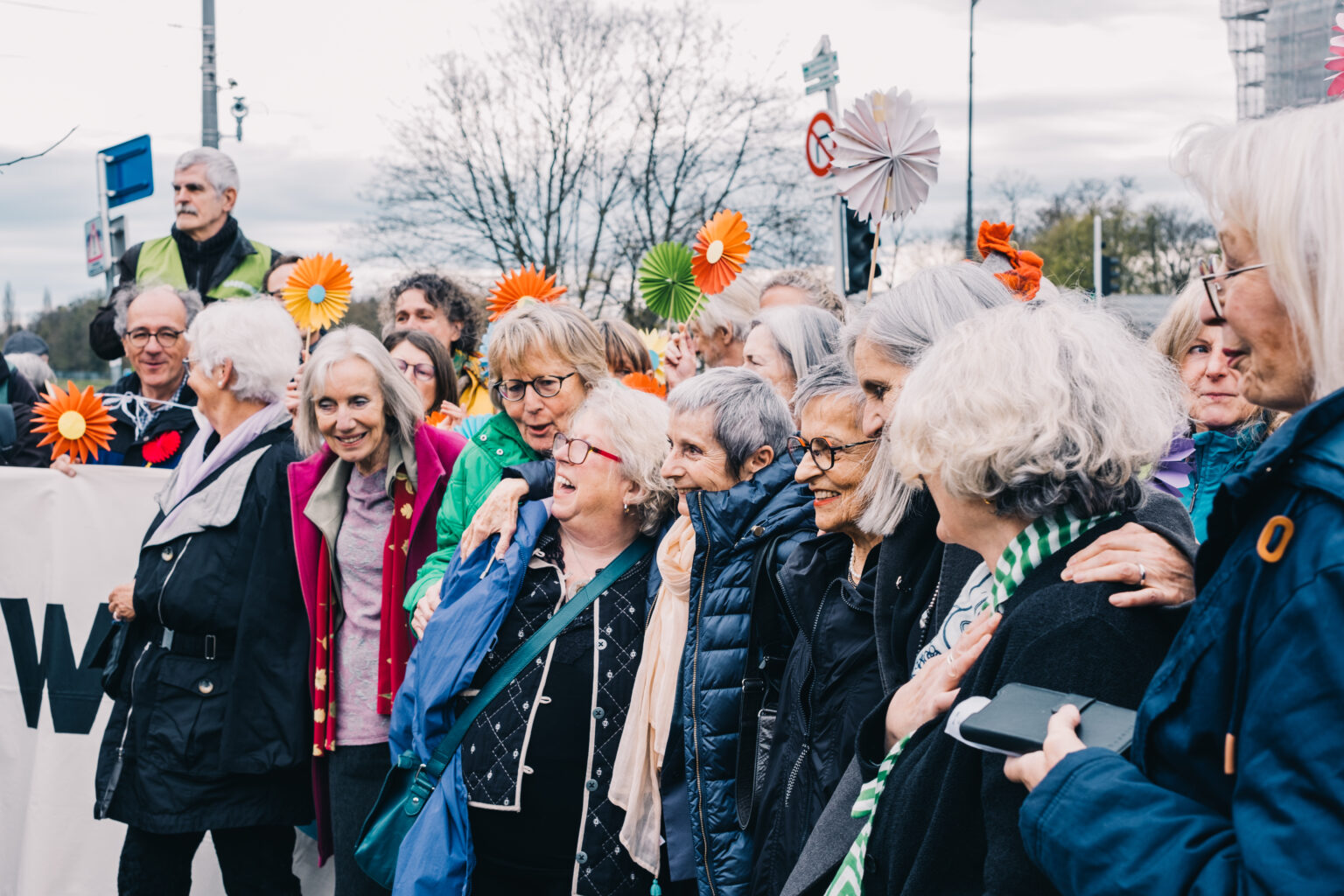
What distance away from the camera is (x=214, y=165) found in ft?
19.2

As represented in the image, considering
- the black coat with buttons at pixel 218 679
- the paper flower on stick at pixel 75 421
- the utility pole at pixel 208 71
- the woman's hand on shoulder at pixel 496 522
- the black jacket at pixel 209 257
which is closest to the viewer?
the woman's hand on shoulder at pixel 496 522

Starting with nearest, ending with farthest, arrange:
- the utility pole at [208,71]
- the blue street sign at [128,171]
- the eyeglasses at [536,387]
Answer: the eyeglasses at [536,387] → the blue street sign at [128,171] → the utility pole at [208,71]

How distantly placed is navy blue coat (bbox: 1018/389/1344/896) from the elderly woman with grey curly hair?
209 millimetres

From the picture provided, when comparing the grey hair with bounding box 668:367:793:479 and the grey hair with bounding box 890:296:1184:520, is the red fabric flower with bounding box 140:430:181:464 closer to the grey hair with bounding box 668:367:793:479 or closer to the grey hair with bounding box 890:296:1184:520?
the grey hair with bounding box 668:367:793:479

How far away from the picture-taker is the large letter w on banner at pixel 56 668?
4.51 metres

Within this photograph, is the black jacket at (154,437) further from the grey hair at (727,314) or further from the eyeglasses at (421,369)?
the grey hair at (727,314)

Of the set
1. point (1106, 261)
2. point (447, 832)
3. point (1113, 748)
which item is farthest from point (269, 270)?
point (1106, 261)

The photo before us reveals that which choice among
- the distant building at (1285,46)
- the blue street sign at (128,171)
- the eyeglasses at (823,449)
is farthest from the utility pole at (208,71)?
the distant building at (1285,46)

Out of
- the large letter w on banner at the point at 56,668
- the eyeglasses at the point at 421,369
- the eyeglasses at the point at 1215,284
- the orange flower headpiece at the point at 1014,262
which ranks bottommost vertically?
the large letter w on banner at the point at 56,668

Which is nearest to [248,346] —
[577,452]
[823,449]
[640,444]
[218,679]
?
[218,679]

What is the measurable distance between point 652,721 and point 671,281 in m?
1.96

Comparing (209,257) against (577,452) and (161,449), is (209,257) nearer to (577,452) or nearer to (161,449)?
(161,449)

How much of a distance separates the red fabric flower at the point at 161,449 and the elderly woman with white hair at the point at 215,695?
33.2 inches

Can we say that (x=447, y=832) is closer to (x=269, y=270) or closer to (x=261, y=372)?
(x=261, y=372)
